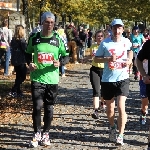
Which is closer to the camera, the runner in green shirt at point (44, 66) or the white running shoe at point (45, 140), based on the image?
the runner in green shirt at point (44, 66)

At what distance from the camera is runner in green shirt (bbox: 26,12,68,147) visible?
6.69m

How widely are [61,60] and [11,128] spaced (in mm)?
1974

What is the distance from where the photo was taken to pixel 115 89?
6.90 metres

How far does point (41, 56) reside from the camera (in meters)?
6.74

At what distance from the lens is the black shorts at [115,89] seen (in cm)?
684

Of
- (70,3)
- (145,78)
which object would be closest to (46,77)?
(145,78)

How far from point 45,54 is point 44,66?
0.19 metres

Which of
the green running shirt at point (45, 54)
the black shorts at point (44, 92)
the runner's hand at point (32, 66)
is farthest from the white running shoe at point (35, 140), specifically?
the runner's hand at point (32, 66)

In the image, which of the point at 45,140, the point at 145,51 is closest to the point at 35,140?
the point at 45,140

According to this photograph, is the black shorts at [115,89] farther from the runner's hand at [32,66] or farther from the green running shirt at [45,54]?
the runner's hand at [32,66]

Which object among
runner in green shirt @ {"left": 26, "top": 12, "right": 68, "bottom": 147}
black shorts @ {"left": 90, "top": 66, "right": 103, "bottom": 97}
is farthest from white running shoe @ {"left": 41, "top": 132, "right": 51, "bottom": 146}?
black shorts @ {"left": 90, "top": 66, "right": 103, "bottom": 97}

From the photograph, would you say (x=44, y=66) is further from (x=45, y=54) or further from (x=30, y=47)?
(x=30, y=47)

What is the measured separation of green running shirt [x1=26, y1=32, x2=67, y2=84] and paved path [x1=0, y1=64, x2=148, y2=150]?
43.4 inches

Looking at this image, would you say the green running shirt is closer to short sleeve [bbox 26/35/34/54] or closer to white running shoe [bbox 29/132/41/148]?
short sleeve [bbox 26/35/34/54]
